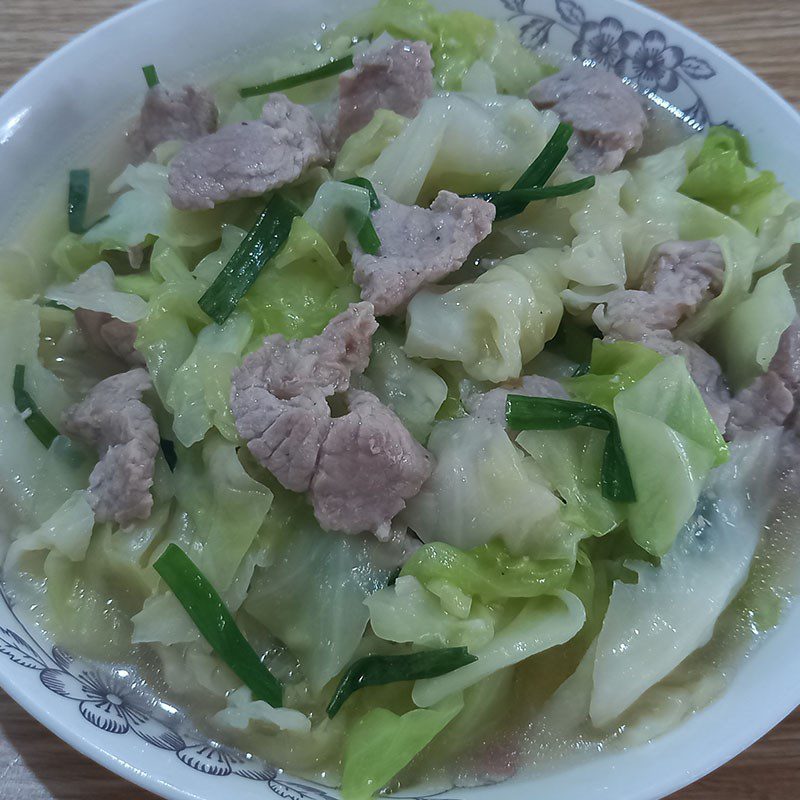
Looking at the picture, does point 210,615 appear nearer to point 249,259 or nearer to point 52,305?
point 249,259

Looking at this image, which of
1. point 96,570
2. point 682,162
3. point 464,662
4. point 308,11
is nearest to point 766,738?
point 464,662

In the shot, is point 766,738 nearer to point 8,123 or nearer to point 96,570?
point 96,570

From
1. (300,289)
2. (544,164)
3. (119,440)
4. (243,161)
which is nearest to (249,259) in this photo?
(300,289)

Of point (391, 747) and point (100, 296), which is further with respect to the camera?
point (100, 296)

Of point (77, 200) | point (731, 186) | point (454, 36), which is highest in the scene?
point (454, 36)

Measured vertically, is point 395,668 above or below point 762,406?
below

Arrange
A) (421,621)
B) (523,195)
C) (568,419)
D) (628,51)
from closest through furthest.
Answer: (421,621) → (568,419) → (523,195) → (628,51)
